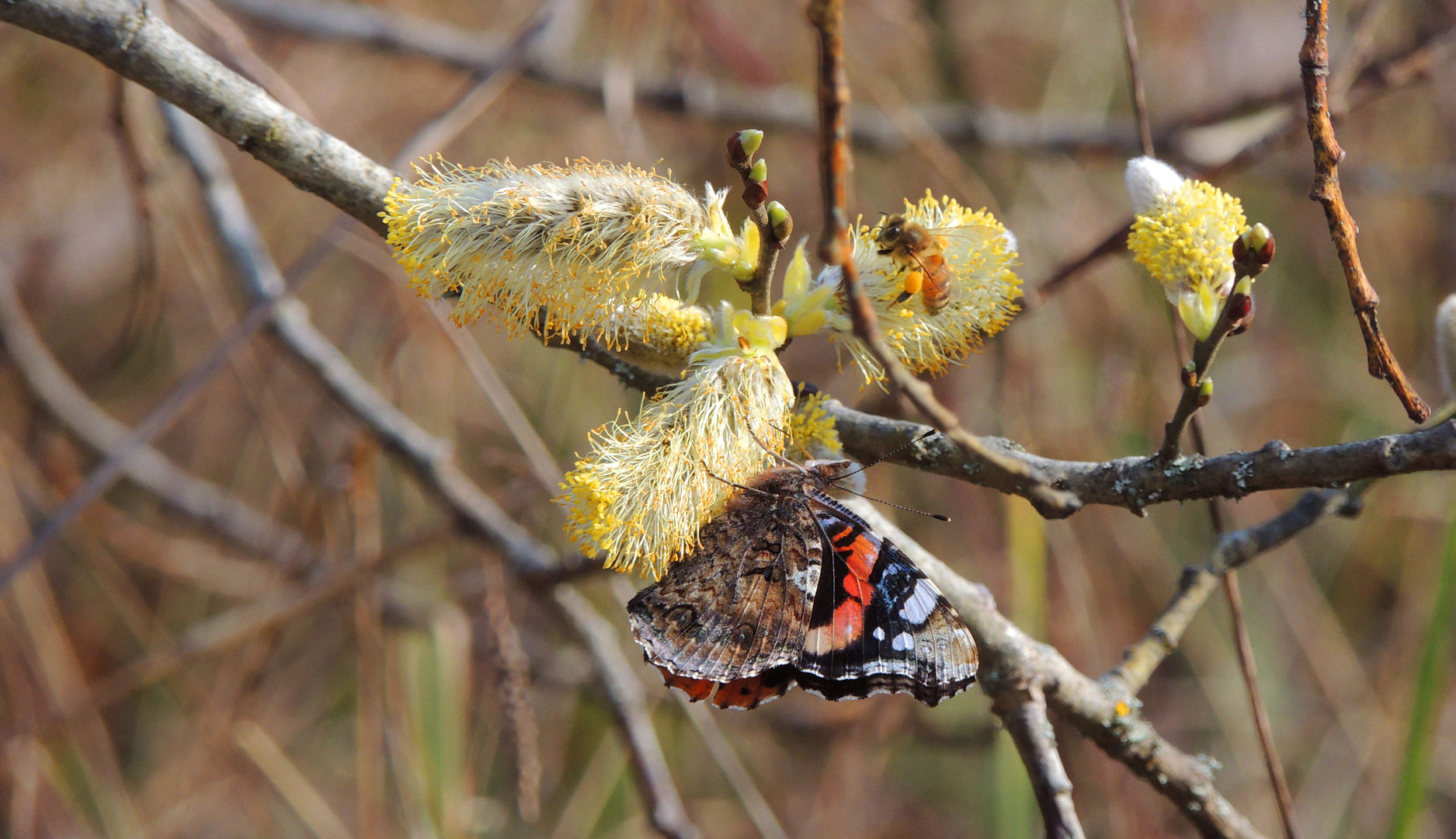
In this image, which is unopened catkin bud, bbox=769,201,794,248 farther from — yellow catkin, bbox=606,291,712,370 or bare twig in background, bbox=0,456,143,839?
bare twig in background, bbox=0,456,143,839

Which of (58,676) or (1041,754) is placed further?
(58,676)

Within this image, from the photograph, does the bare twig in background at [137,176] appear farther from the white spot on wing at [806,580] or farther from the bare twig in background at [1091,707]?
the bare twig in background at [1091,707]

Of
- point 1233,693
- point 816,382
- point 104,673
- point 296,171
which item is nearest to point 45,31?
point 296,171

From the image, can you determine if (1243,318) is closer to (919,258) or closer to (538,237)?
(919,258)

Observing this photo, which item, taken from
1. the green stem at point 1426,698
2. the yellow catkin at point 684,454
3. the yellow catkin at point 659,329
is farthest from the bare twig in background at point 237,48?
the green stem at point 1426,698

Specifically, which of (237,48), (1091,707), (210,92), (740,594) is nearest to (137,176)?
(237,48)

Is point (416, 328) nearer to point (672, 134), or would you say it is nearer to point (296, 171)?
point (672, 134)
